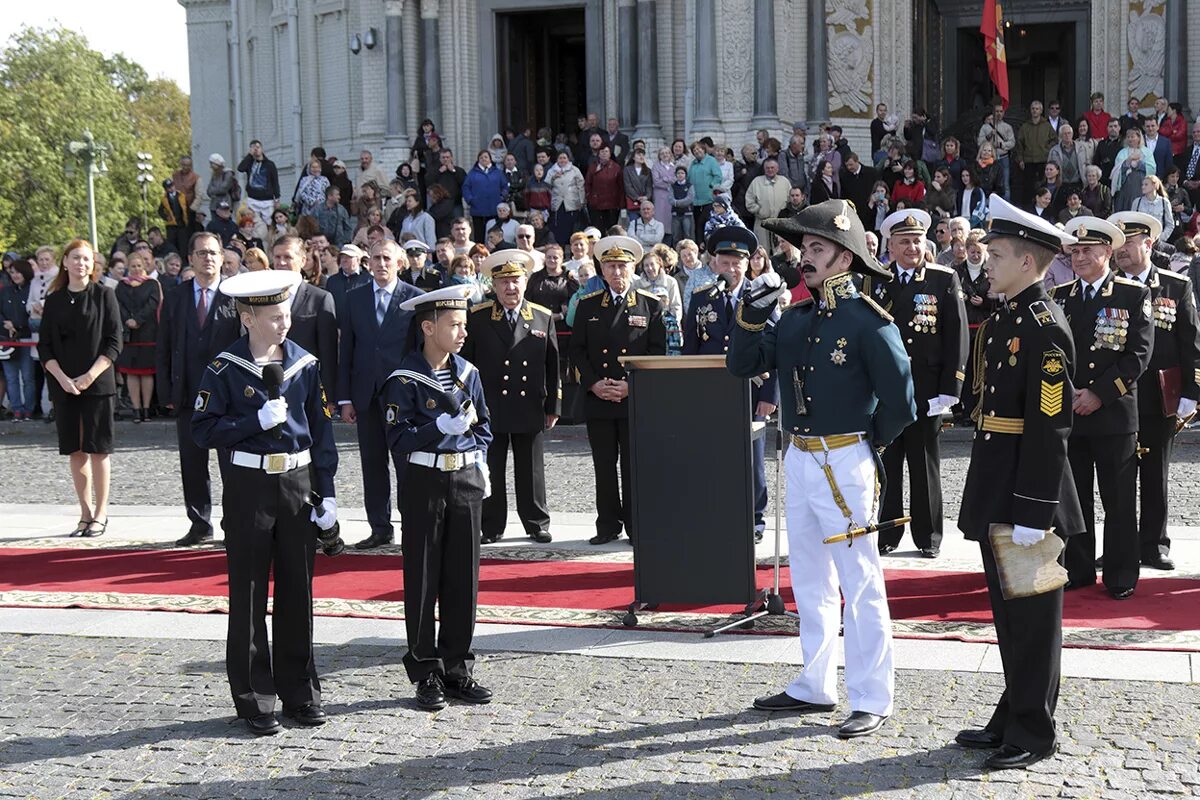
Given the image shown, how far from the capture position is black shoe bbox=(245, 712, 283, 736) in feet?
20.9

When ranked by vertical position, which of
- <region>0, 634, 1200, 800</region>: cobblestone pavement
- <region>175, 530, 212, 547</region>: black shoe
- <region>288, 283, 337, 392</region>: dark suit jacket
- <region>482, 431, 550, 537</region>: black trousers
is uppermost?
<region>288, 283, 337, 392</region>: dark suit jacket

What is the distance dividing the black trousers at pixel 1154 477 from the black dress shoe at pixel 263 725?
5.26m

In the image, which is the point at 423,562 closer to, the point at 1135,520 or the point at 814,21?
the point at 1135,520

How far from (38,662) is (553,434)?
887cm

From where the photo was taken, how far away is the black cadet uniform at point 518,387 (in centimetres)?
1042

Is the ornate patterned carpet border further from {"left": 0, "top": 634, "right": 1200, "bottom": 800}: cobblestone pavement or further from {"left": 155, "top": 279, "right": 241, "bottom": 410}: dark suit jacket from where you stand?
{"left": 155, "top": 279, "right": 241, "bottom": 410}: dark suit jacket

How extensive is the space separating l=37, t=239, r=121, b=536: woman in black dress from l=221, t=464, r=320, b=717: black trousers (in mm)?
4744

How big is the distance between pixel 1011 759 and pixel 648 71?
21749mm

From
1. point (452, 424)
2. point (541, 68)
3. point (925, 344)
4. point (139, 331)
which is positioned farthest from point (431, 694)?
point (541, 68)

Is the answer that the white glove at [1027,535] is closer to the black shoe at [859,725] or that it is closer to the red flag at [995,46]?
the black shoe at [859,725]

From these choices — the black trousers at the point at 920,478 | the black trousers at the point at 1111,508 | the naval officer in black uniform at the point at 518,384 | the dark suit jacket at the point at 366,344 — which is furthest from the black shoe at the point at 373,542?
the black trousers at the point at 1111,508

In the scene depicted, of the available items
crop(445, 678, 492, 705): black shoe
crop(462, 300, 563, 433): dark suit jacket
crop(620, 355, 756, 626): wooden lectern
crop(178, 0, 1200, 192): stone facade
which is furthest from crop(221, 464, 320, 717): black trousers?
crop(178, 0, 1200, 192): stone facade

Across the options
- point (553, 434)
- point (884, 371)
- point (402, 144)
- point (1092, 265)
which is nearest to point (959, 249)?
point (553, 434)

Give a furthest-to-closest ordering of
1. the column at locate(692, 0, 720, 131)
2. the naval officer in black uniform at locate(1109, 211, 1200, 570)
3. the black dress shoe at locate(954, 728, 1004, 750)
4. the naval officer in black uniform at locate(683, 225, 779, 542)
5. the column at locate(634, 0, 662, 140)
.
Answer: the column at locate(634, 0, 662, 140)
the column at locate(692, 0, 720, 131)
the naval officer in black uniform at locate(683, 225, 779, 542)
the naval officer in black uniform at locate(1109, 211, 1200, 570)
the black dress shoe at locate(954, 728, 1004, 750)
